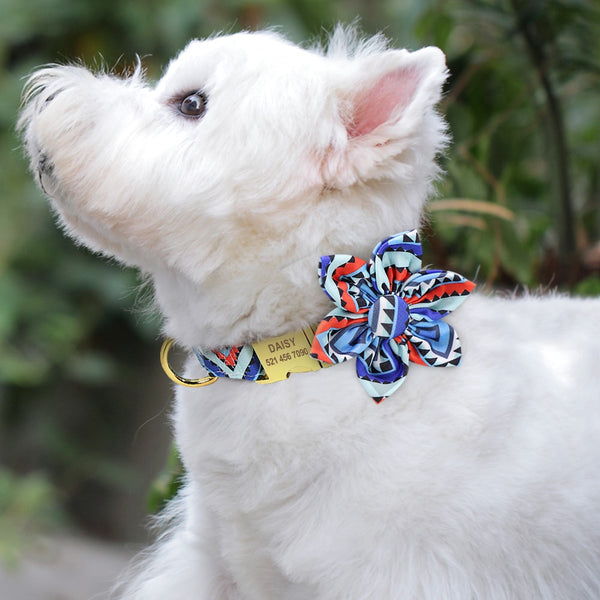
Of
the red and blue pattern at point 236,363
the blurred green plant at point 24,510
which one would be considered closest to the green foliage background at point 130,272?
the blurred green plant at point 24,510

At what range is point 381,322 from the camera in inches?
46.0

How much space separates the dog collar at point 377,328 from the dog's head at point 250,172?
0.05 metres

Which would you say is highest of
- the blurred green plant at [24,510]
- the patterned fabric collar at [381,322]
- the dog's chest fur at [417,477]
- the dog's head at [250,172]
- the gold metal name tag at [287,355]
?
the dog's head at [250,172]

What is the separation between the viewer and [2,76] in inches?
139

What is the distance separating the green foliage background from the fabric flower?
0.97 metres

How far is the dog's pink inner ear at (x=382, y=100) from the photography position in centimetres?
116

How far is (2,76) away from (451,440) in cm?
308

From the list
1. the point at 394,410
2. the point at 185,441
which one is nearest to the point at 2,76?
the point at 185,441

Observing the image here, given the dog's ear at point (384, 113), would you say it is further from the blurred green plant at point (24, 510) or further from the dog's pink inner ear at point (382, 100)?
the blurred green plant at point (24, 510)

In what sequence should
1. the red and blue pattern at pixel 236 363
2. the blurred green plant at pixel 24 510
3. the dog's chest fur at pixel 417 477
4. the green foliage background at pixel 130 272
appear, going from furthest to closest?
1. the blurred green plant at pixel 24 510
2. the green foliage background at pixel 130 272
3. the red and blue pattern at pixel 236 363
4. the dog's chest fur at pixel 417 477

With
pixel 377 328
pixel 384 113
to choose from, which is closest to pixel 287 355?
pixel 377 328

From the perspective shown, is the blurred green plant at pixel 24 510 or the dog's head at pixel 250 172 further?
the blurred green plant at pixel 24 510

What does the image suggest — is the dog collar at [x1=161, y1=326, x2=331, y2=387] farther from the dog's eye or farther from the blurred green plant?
the blurred green plant

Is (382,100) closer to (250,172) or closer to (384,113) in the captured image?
(384,113)
